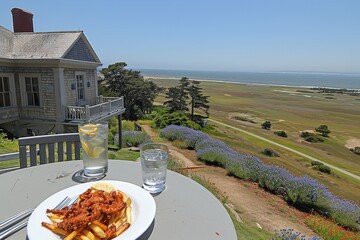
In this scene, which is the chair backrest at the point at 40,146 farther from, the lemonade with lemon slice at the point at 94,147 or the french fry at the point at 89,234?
the french fry at the point at 89,234

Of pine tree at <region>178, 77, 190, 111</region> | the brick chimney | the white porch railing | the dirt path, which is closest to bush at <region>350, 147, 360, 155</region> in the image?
pine tree at <region>178, 77, 190, 111</region>

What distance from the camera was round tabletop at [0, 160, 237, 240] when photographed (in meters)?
1.12

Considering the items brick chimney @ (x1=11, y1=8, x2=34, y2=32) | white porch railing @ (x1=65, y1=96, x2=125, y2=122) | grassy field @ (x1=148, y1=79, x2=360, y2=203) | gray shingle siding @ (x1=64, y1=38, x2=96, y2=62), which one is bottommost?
grassy field @ (x1=148, y1=79, x2=360, y2=203)

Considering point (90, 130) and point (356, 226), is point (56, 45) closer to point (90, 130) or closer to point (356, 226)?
point (90, 130)

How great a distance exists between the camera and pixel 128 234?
989 mm

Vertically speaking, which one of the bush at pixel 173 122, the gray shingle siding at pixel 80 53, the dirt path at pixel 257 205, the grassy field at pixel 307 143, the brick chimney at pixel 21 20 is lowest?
the grassy field at pixel 307 143

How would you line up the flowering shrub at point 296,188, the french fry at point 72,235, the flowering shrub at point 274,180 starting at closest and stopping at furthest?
the french fry at point 72,235 → the flowering shrub at point 296,188 → the flowering shrub at point 274,180

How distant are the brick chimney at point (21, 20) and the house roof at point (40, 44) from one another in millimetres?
970

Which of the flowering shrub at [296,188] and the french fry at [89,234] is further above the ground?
the french fry at [89,234]

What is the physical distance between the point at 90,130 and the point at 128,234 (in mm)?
812

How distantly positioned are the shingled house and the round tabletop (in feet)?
26.5

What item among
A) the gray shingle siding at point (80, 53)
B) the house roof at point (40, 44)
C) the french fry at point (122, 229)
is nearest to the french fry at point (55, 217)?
the french fry at point (122, 229)

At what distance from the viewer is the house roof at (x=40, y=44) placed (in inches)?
378

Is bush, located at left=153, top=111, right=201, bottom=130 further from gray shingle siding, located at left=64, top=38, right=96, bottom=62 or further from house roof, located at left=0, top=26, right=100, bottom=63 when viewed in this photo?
house roof, located at left=0, top=26, right=100, bottom=63
